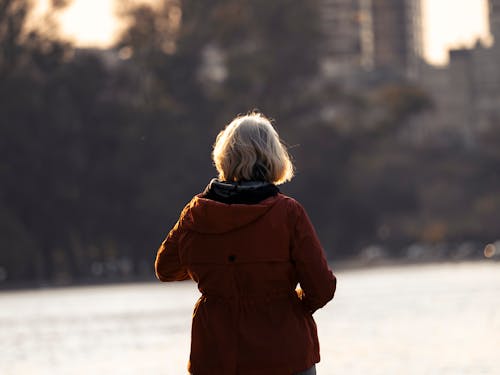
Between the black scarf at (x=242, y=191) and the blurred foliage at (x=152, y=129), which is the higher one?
the black scarf at (x=242, y=191)

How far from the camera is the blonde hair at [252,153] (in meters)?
5.54

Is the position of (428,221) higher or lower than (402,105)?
lower

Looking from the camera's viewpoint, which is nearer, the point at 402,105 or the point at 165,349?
the point at 165,349

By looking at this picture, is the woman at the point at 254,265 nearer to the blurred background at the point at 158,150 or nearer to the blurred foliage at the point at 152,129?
the blurred background at the point at 158,150

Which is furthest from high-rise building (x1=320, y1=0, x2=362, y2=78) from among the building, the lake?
the lake

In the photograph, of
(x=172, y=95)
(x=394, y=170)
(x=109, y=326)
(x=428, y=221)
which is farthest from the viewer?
(x=428, y=221)

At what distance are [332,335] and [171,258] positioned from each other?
1463 cm

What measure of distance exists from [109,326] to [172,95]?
51434 millimetres

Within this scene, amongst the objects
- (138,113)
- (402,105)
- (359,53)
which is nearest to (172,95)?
(138,113)

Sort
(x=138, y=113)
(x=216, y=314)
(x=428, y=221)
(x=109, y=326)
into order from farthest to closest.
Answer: (x=428, y=221) < (x=138, y=113) < (x=109, y=326) < (x=216, y=314)

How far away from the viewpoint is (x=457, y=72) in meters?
185

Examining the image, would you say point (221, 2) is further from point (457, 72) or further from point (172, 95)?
point (457, 72)

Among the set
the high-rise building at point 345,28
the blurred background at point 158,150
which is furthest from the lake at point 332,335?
the high-rise building at point 345,28

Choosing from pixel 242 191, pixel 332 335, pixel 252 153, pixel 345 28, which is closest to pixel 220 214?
pixel 242 191
